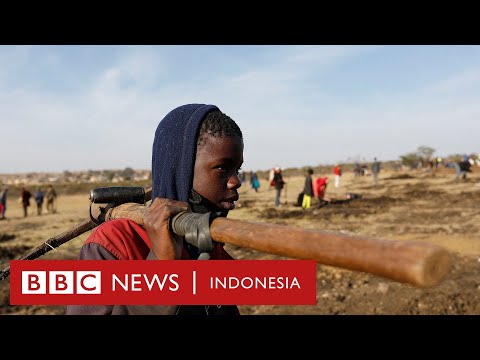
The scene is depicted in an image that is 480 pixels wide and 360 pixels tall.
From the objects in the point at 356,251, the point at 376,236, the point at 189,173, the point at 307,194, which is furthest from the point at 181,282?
the point at 307,194

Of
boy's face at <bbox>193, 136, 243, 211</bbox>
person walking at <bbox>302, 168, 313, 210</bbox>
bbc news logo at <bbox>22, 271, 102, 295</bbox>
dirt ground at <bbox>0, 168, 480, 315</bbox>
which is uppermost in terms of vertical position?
boy's face at <bbox>193, 136, 243, 211</bbox>

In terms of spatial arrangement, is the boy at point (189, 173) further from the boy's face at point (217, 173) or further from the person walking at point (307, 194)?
the person walking at point (307, 194)

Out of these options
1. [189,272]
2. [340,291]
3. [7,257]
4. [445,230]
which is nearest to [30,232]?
[7,257]

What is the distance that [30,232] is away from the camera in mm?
16609

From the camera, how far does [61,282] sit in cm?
164

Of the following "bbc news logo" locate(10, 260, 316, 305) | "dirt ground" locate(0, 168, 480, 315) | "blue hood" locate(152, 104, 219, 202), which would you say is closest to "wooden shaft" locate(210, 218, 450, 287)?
"bbc news logo" locate(10, 260, 316, 305)

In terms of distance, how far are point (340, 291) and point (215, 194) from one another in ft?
19.4

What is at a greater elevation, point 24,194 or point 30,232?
point 24,194

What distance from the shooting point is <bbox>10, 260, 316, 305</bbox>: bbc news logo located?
136cm

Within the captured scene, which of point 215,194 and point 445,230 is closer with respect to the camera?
point 215,194

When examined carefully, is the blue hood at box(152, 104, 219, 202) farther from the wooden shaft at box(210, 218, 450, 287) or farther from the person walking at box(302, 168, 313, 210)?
the person walking at box(302, 168, 313, 210)

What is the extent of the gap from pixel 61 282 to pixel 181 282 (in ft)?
2.09
